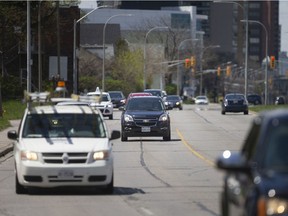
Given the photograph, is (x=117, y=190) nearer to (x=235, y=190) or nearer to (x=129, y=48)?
(x=235, y=190)

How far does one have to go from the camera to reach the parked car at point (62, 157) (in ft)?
54.7

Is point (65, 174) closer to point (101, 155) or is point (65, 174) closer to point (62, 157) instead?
point (62, 157)

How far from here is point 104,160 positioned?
16906mm

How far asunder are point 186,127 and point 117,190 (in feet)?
94.0

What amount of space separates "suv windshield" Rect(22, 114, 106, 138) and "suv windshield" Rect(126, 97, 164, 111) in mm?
16869

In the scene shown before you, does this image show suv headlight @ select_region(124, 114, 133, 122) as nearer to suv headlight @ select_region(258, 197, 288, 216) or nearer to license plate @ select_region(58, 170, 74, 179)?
license plate @ select_region(58, 170, 74, 179)

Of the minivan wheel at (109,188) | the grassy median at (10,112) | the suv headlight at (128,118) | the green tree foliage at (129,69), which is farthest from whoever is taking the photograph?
the green tree foliage at (129,69)

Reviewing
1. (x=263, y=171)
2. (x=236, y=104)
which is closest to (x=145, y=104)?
(x=263, y=171)

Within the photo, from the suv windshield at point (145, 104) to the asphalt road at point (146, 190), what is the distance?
96.6 inches

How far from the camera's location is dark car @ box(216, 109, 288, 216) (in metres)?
7.29

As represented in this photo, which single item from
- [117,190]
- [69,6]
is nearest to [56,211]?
[117,190]

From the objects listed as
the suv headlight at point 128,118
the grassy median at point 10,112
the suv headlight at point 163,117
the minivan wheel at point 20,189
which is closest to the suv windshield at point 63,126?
the minivan wheel at point 20,189

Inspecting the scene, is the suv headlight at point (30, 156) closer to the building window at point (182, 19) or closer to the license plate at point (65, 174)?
the license plate at point (65, 174)

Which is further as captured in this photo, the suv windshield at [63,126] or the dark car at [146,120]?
the dark car at [146,120]
